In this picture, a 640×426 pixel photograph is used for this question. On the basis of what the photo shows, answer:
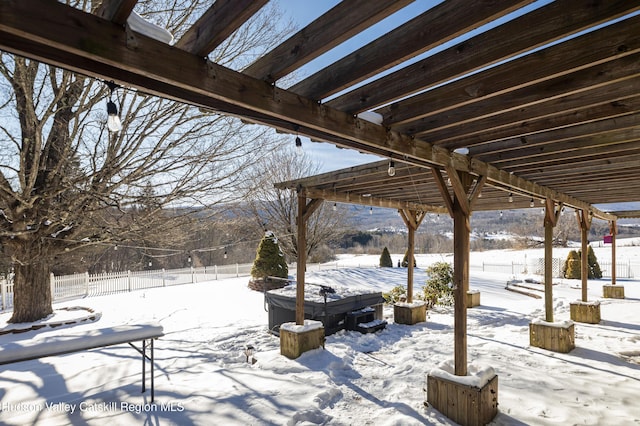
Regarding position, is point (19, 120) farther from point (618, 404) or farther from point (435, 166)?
point (618, 404)

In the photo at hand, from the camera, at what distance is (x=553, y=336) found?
539 cm

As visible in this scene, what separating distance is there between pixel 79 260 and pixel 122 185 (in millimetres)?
12541

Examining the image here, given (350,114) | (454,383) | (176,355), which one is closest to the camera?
(350,114)

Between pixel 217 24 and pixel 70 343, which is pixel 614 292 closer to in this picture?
pixel 217 24

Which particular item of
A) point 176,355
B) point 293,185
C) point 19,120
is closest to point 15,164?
point 19,120

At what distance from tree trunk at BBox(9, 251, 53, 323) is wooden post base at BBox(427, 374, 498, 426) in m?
7.66

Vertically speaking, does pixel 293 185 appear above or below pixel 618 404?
above

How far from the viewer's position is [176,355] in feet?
17.4

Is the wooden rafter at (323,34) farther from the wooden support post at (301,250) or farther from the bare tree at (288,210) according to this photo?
the bare tree at (288,210)

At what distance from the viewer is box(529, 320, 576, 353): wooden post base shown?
533 cm

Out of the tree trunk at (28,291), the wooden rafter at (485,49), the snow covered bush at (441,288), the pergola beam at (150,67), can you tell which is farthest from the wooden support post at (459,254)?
the tree trunk at (28,291)

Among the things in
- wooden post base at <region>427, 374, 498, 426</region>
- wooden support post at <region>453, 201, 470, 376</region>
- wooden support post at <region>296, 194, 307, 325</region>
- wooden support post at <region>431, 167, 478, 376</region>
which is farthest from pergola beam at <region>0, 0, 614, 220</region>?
wooden support post at <region>296, 194, 307, 325</region>

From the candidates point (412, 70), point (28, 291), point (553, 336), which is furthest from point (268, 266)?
point (412, 70)

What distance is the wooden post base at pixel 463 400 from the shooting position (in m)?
3.14
